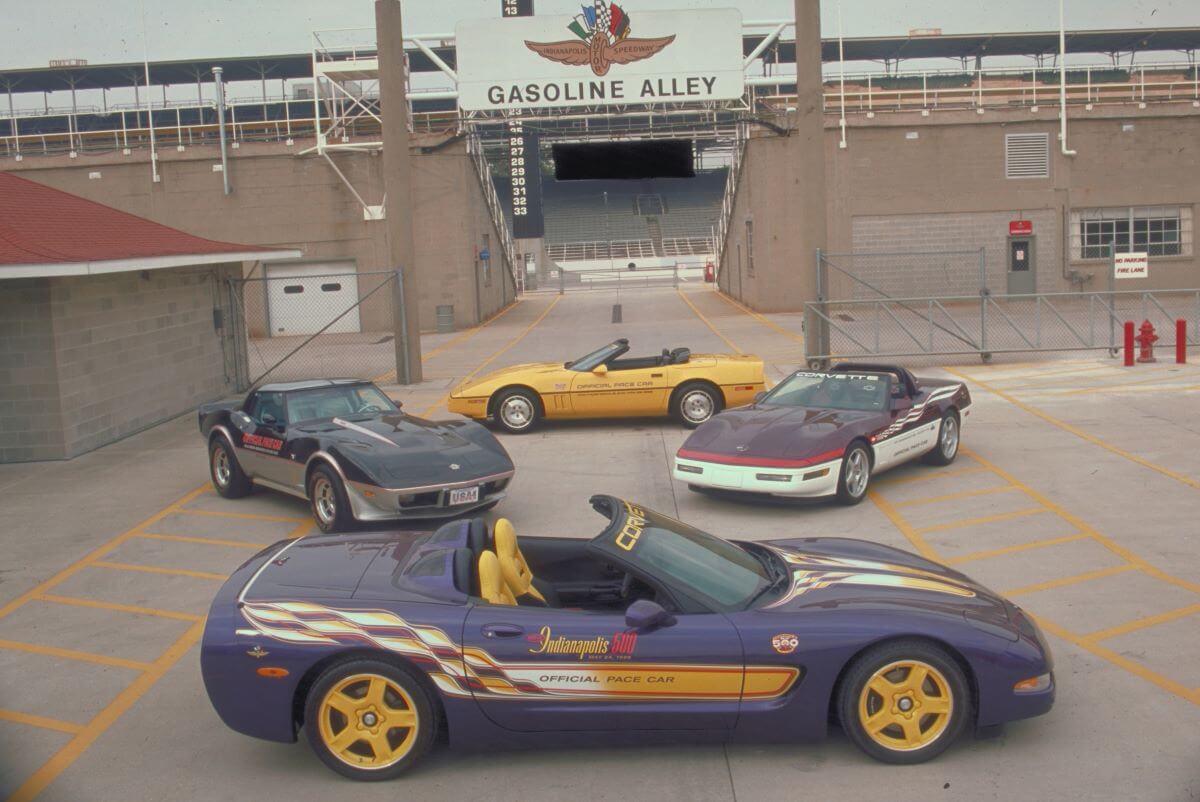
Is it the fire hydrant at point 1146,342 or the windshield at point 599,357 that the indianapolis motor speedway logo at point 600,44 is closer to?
the fire hydrant at point 1146,342

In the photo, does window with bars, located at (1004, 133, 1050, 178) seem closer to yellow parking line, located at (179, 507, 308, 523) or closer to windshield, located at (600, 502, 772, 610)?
yellow parking line, located at (179, 507, 308, 523)

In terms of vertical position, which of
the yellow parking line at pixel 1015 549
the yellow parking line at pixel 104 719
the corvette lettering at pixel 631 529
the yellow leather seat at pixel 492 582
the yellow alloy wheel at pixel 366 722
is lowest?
the yellow parking line at pixel 1015 549

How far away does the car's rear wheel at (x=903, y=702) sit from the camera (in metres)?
5.47

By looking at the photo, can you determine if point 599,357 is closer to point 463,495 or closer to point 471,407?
point 471,407

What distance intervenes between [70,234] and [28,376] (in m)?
2.35

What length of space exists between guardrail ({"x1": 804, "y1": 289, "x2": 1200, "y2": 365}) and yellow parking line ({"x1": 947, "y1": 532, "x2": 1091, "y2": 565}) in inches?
355

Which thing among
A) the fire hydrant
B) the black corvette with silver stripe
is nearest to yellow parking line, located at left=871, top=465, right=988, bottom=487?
the black corvette with silver stripe

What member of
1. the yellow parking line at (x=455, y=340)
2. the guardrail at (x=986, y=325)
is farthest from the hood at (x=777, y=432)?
the yellow parking line at (x=455, y=340)

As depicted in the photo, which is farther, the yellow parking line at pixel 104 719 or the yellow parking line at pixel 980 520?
the yellow parking line at pixel 980 520

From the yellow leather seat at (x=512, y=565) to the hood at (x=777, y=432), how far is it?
4.77 metres

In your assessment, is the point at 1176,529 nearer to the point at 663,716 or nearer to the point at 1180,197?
the point at 663,716

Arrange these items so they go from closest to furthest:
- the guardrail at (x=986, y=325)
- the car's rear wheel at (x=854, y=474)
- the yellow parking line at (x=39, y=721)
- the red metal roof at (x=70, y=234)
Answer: the yellow parking line at (x=39, y=721)
the car's rear wheel at (x=854, y=474)
the red metal roof at (x=70, y=234)
the guardrail at (x=986, y=325)

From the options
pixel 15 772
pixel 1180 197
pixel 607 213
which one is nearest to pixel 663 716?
pixel 15 772

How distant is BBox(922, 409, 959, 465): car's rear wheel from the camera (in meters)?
12.5
